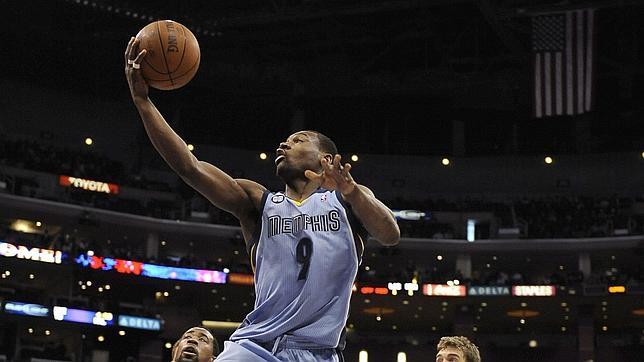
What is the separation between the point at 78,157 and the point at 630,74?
2343 centimetres

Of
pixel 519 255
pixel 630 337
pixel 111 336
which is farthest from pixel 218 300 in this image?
pixel 630 337

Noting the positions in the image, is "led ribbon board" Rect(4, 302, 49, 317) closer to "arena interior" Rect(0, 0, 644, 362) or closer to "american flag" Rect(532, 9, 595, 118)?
"arena interior" Rect(0, 0, 644, 362)

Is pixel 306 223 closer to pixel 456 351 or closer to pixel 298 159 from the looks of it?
pixel 298 159

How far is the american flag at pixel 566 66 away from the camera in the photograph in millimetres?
29391

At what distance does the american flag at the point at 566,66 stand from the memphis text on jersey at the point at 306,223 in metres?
25.9

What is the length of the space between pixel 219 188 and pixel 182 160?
225 mm

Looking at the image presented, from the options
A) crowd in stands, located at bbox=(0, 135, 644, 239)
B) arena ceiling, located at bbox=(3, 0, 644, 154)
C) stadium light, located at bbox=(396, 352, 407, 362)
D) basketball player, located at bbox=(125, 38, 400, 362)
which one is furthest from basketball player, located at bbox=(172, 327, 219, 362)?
stadium light, located at bbox=(396, 352, 407, 362)

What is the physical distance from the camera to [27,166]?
38.0 metres

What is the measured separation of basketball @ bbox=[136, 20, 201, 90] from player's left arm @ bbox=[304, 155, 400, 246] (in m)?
1.03

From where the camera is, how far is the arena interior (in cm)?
3675

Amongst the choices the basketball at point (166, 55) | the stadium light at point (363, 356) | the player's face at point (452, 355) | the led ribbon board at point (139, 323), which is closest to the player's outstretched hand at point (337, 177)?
the basketball at point (166, 55)

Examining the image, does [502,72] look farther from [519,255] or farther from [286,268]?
[286,268]

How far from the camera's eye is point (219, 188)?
4.56 meters

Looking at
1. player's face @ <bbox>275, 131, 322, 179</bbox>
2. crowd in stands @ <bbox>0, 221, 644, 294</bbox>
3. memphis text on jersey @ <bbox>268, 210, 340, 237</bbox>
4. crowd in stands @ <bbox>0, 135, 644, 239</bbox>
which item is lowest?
memphis text on jersey @ <bbox>268, 210, 340, 237</bbox>
